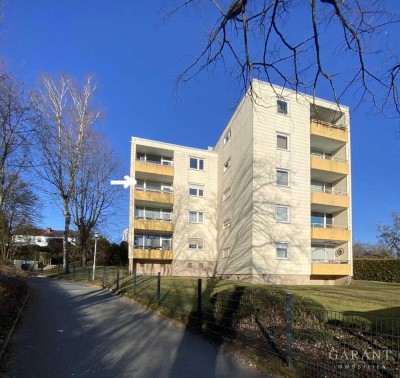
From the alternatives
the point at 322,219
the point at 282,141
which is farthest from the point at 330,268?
the point at 282,141

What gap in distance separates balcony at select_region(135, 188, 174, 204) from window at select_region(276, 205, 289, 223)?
10.9 meters

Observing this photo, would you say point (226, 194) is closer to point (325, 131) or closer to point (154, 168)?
point (154, 168)

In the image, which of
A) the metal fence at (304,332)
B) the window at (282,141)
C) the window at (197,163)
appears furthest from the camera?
the window at (197,163)

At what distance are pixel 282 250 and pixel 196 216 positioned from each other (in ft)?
34.7

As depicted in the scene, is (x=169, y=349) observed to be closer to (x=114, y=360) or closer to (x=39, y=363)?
(x=114, y=360)

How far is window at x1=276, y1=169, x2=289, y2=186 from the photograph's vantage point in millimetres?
27995

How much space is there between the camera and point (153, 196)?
34500 millimetres

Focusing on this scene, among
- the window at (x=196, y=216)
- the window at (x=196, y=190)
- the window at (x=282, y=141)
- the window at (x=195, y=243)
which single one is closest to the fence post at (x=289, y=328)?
the window at (x=282, y=141)

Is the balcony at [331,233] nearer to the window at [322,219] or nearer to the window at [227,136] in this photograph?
the window at [322,219]

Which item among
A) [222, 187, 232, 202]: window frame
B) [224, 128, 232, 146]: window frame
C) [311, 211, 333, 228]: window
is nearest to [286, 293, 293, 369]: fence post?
[311, 211, 333, 228]: window

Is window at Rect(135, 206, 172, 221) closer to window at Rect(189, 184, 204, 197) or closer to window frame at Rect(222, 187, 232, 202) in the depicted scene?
window at Rect(189, 184, 204, 197)

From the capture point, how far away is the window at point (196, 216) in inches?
1407

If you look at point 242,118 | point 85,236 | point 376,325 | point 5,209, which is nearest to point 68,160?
point 5,209

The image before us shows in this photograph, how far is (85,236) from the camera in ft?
135
